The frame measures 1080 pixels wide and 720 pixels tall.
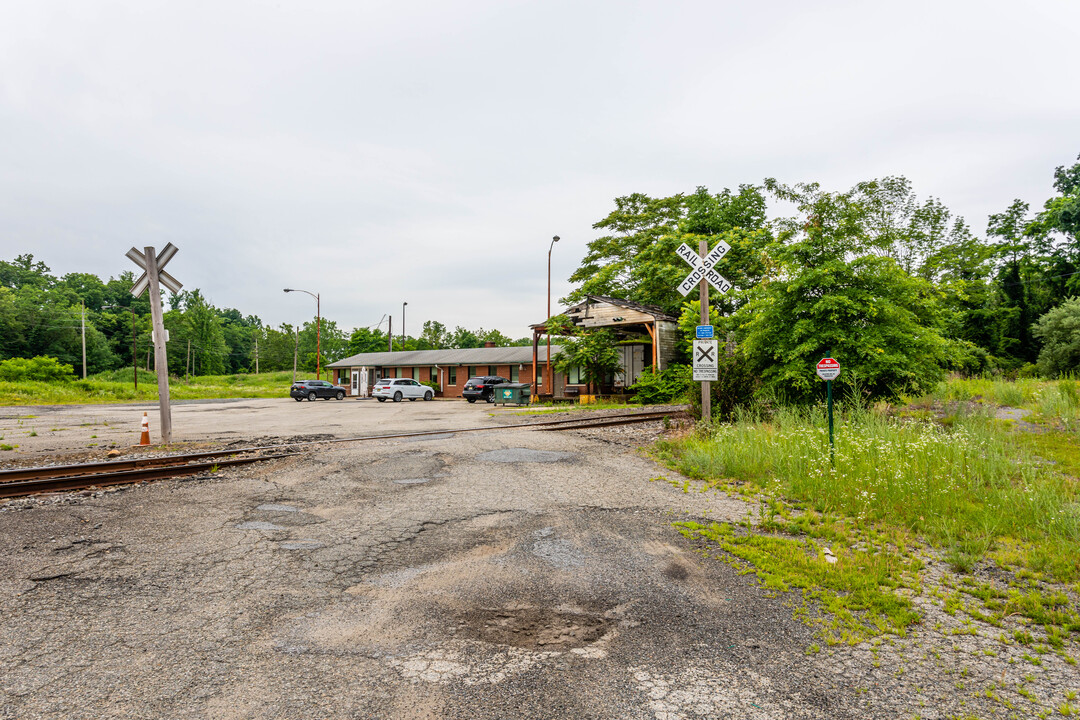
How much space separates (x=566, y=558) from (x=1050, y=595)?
3.63 m

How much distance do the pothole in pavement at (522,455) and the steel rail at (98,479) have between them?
4.48 meters

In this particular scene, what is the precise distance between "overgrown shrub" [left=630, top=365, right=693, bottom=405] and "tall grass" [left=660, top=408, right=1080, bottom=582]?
13641mm

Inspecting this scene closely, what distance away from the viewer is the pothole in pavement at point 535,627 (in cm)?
341

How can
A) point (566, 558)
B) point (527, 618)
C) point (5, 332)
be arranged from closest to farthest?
point (527, 618) < point (566, 558) < point (5, 332)

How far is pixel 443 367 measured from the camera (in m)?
45.4

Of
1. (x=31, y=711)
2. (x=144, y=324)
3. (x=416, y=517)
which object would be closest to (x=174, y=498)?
(x=416, y=517)

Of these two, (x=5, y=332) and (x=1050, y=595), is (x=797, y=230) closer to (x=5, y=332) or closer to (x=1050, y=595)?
(x=1050, y=595)

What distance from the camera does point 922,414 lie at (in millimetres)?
12398

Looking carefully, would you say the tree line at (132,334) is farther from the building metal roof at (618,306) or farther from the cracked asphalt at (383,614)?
the cracked asphalt at (383,614)

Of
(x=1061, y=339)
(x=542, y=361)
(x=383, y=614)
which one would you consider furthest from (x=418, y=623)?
(x=1061, y=339)

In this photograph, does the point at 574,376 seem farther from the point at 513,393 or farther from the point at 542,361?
the point at 542,361

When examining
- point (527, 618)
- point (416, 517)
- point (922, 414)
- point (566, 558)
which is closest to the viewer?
point (527, 618)

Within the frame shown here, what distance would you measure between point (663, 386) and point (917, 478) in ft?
57.9

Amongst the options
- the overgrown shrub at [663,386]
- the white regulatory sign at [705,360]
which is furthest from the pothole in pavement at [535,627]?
the overgrown shrub at [663,386]
